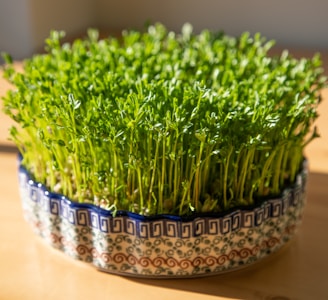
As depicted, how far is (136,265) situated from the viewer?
2.93 ft

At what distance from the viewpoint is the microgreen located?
2.77 ft

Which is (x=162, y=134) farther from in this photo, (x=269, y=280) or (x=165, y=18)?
(x=165, y=18)

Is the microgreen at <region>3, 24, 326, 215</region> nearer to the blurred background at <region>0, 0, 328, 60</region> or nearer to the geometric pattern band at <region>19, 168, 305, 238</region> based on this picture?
the geometric pattern band at <region>19, 168, 305, 238</region>

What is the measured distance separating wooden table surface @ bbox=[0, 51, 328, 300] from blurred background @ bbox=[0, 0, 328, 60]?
109 cm

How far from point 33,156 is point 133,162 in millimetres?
205

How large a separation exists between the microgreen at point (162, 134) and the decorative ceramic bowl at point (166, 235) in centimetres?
2

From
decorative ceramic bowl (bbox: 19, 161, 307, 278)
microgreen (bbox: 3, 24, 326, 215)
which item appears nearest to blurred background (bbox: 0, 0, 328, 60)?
microgreen (bbox: 3, 24, 326, 215)

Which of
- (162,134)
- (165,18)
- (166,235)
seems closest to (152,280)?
(166,235)

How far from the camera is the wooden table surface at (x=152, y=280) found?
884 millimetres

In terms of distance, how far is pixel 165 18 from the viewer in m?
2.26

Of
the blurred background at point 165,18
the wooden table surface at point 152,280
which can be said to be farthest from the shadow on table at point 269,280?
the blurred background at point 165,18

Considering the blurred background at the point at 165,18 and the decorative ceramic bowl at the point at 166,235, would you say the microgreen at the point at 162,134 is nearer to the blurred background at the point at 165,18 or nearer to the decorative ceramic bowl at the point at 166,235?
the decorative ceramic bowl at the point at 166,235

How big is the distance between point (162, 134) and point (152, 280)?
21 centimetres

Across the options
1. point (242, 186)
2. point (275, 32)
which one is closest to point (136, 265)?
point (242, 186)
